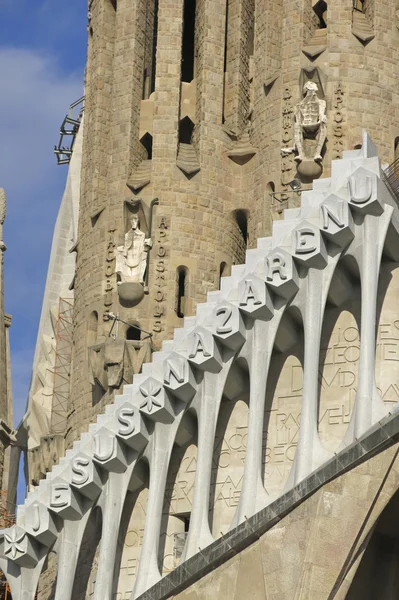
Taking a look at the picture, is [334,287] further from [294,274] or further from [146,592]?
[146,592]

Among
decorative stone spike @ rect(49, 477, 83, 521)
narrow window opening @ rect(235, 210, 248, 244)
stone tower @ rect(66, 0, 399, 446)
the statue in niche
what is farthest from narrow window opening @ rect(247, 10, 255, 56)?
decorative stone spike @ rect(49, 477, 83, 521)

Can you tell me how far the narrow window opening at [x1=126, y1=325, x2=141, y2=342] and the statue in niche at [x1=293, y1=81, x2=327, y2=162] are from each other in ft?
12.8

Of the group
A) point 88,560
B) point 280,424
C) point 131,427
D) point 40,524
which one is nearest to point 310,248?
point 280,424

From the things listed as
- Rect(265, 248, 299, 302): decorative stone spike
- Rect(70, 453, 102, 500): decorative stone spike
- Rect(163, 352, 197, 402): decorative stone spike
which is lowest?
Rect(70, 453, 102, 500): decorative stone spike

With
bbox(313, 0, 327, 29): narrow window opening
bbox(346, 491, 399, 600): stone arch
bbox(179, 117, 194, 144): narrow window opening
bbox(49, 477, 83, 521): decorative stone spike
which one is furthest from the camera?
bbox(179, 117, 194, 144): narrow window opening

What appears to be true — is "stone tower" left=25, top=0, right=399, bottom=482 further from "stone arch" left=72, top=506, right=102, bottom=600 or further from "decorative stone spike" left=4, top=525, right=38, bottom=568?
"decorative stone spike" left=4, top=525, right=38, bottom=568

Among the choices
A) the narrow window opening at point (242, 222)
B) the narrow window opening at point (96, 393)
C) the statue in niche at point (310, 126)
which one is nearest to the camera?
the statue in niche at point (310, 126)

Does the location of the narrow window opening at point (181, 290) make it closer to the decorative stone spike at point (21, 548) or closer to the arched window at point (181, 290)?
the arched window at point (181, 290)

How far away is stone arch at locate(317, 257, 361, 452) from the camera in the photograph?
1513 inches

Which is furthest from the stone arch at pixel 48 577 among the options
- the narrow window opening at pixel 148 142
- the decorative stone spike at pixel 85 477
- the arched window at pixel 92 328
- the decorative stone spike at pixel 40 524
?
the narrow window opening at pixel 148 142

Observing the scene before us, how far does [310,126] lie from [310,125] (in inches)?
0.7

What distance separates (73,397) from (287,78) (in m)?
6.57

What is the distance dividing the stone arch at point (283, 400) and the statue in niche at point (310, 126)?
6.31 m

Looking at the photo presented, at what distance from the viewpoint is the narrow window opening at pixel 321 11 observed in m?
46.7
